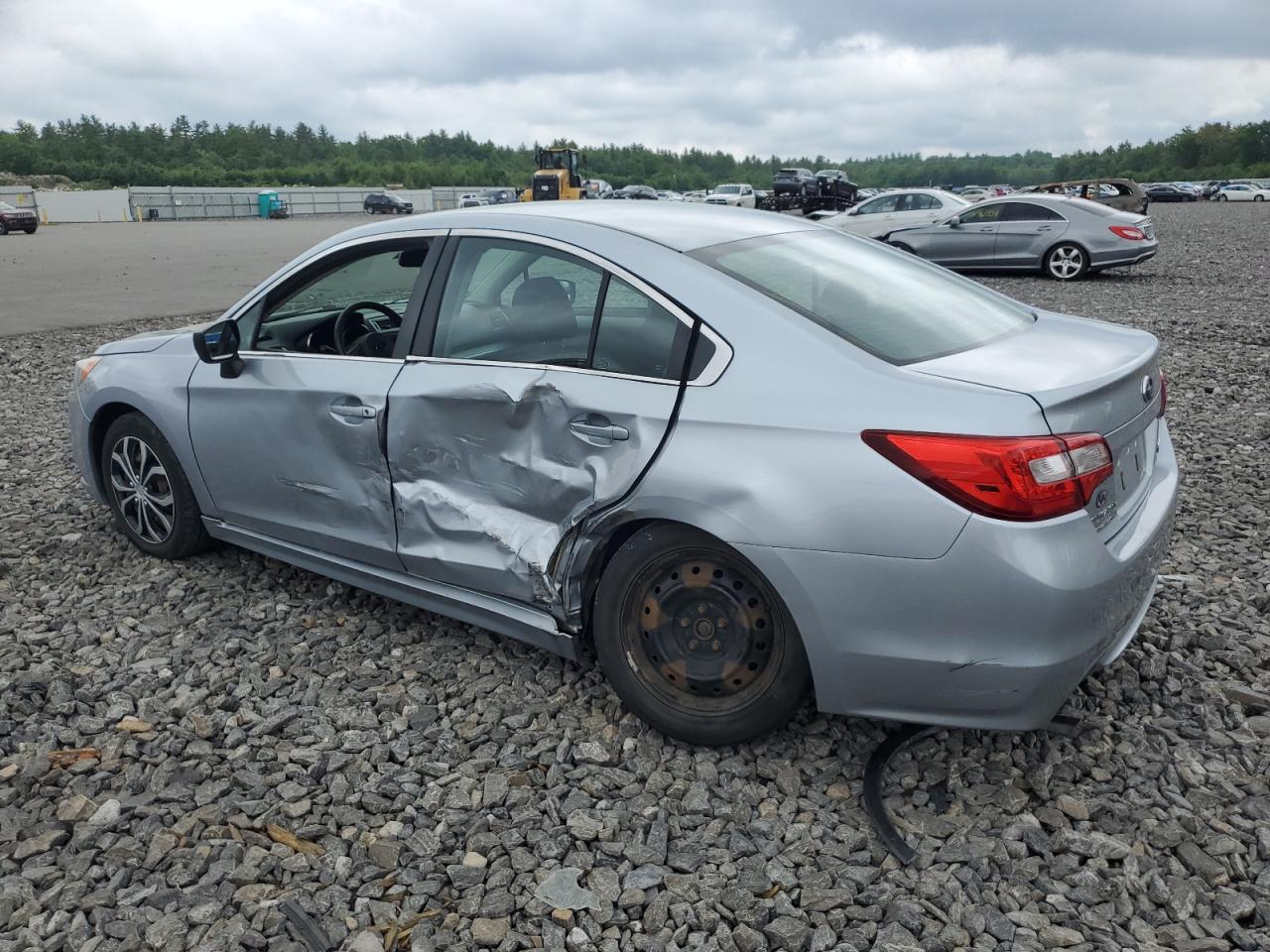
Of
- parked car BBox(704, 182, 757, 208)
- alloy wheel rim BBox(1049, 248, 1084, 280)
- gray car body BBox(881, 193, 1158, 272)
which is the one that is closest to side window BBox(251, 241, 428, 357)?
gray car body BBox(881, 193, 1158, 272)

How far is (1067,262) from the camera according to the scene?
16.5 metres

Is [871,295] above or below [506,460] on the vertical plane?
above

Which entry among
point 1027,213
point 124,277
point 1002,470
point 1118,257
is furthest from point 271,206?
point 1002,470

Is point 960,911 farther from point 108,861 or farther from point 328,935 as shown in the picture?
point 108,861

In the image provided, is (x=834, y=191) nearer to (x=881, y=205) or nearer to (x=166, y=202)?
(x=881, y=205)

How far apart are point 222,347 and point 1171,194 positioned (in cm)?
7090

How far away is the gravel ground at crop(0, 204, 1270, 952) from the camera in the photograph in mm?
2475

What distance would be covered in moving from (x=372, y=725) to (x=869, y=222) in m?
17.9

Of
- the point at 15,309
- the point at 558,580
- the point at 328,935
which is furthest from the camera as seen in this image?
the point at 15,309

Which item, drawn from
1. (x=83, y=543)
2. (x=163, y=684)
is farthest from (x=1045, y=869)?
(x=83, y=543)

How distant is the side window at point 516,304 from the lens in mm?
3264

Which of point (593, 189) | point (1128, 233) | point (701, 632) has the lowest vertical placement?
point (701, 632)

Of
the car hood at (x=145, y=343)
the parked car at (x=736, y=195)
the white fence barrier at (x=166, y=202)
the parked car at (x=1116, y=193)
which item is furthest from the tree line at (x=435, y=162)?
the car hood at (x=145, y=343)

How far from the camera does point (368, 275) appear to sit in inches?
157
